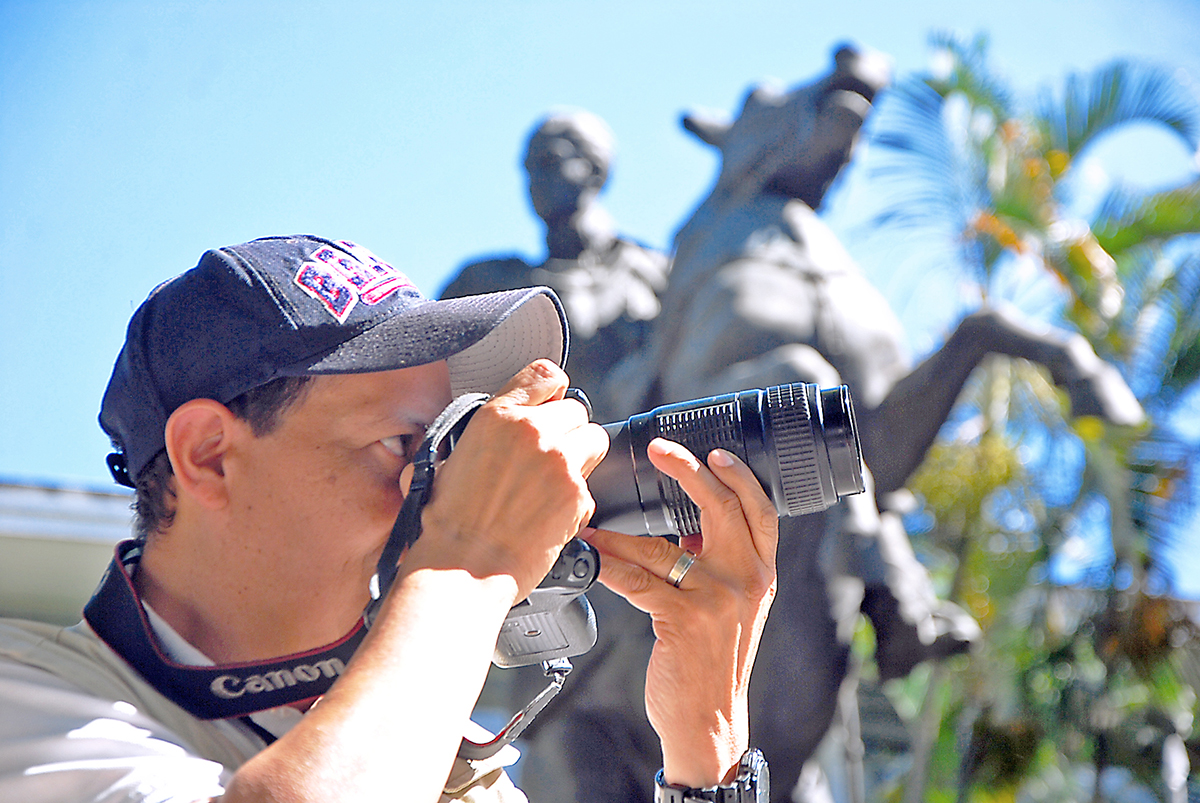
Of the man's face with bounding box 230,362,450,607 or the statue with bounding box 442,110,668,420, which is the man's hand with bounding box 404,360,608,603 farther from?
the statue with bounding box 442,110,668,420

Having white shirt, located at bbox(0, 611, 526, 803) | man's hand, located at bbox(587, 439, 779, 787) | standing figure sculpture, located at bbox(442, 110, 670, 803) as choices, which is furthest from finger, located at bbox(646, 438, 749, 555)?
standing figure sculpture, located at bbox(442, 110, 670, 803)

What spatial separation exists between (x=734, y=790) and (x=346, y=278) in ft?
2.06

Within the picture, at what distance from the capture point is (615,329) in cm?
417

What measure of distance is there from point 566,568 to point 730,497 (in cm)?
18

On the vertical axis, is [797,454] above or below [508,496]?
below

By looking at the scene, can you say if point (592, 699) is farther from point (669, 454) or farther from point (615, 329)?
point (669, 454)

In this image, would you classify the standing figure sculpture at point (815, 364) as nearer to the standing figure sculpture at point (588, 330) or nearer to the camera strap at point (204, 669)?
the standing figure sculpture at point (588, 330)

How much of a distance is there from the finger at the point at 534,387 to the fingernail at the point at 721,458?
22 cm

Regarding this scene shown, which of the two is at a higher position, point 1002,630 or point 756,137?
point 756,137

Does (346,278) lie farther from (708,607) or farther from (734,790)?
(734,790)

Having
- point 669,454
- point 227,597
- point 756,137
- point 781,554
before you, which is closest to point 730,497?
point 669,454

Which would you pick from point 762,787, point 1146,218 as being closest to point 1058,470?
point 1146,218

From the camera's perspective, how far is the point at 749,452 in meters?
1.10

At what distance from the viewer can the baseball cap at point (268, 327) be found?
0.98m
